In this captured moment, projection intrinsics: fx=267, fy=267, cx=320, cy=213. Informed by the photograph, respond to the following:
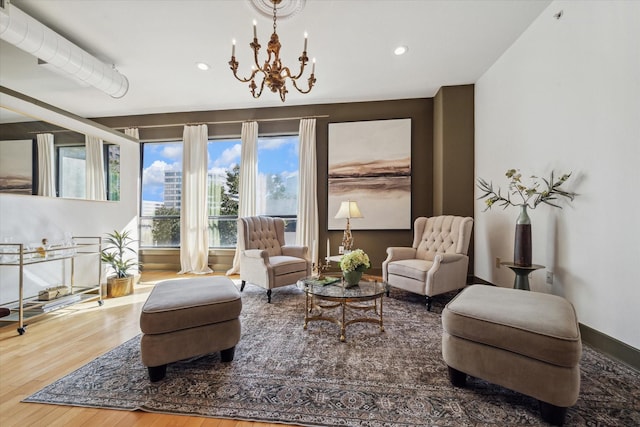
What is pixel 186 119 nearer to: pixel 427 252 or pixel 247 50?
pixel 247 50

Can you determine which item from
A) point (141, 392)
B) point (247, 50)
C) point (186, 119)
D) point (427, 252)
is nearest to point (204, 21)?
point (247, 50)

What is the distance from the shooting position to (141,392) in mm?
1575

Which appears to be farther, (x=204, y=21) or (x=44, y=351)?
(x=204, y=21)

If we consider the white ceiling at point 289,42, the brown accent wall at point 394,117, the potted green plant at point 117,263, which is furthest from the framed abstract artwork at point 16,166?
the brown accent wall at point 394,117

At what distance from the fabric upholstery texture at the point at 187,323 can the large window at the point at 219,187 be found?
10.2ft

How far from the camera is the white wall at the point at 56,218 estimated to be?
9.04 ft

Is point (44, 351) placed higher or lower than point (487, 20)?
lower

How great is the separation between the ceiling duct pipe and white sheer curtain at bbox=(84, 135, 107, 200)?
0.71m

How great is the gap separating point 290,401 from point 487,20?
3734mm

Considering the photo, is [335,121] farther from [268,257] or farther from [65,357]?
[65,357]

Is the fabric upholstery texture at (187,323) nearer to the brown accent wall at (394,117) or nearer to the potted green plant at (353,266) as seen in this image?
the potted green plant at (353,266)

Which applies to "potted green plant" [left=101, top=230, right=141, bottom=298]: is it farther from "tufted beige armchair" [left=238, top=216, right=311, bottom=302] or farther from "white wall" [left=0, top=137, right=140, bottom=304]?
"tufted beige armchair" [left=238, top=216, right=311, bottom=302]

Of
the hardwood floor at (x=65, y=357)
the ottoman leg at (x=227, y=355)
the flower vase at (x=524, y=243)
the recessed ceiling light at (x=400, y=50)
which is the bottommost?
the hardwood floor at (x=65, y=357)

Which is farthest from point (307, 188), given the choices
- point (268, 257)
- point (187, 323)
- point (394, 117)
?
point (187, 323)
